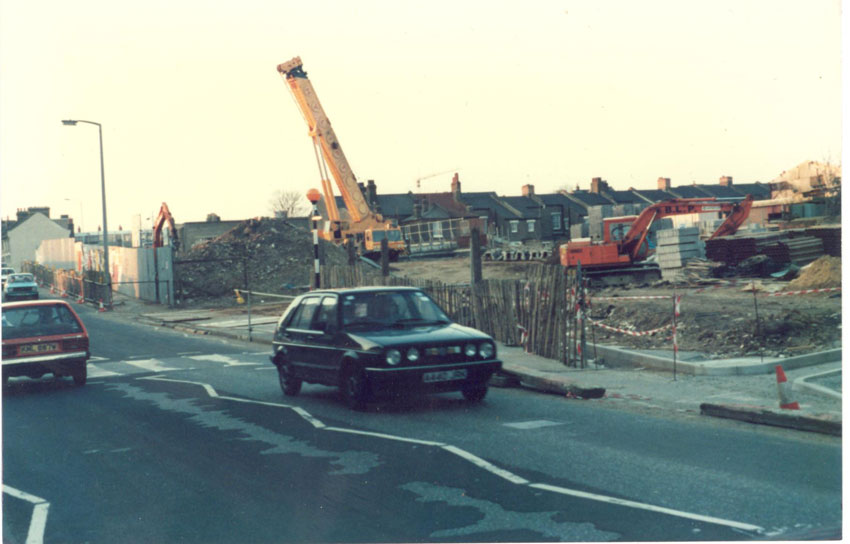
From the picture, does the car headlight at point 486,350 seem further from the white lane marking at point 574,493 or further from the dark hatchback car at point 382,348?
the white lane marking at point 574,493

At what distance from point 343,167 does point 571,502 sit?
3686 cm

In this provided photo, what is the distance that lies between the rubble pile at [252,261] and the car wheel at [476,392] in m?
30.9

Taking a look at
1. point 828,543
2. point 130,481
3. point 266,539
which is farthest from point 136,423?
point 828,543

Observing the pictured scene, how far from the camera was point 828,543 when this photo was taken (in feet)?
16.6

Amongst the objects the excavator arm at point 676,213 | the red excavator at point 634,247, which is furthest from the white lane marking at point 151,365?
the excavator arm at point 676,213

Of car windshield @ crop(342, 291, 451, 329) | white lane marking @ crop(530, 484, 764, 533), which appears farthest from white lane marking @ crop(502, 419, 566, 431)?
white lane marking @ crop(530, 484, 764, 533)

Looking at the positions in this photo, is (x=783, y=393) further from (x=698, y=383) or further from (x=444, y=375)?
(x=444, y=375)

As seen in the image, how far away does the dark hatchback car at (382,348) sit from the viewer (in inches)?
406

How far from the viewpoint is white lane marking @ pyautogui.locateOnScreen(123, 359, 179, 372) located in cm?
1656

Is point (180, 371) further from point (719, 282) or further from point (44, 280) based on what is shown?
point (44, 280)

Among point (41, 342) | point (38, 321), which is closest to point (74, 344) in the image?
point (41, 342)

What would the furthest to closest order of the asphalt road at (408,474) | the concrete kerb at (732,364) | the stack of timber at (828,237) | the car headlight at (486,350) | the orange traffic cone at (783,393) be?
1. the stack of timber at (828,237)
2. the concrete kerb at (732,364)
3. the car headlight at (486,350)
4. the orange traffic cone at (783,393)
5. the asphalt road at (408,474)

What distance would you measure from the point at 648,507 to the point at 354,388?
522cm

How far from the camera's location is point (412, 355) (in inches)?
406
